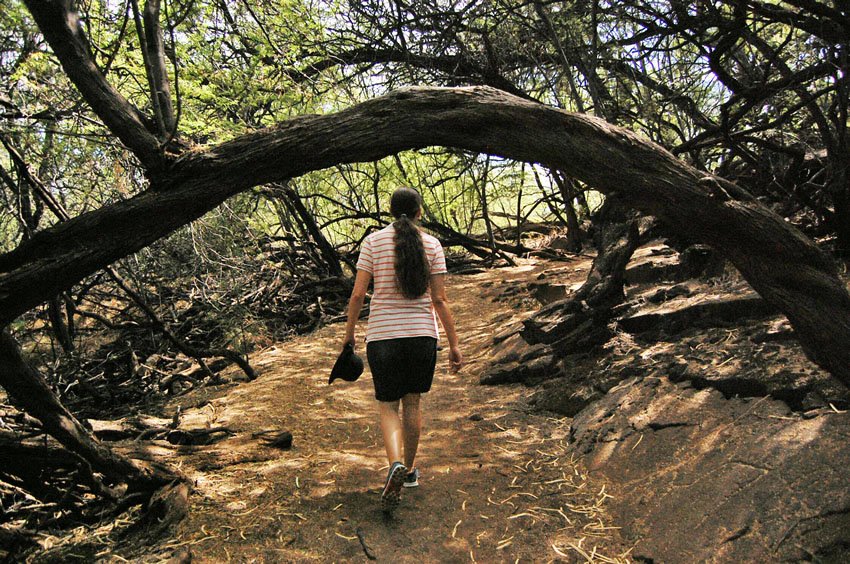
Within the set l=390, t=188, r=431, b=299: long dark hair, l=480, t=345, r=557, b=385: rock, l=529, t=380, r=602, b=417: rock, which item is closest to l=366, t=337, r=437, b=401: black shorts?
l=390, t=188, r=431, b=299: long dark hair

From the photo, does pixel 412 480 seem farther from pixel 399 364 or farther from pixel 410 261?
pixel 410 261

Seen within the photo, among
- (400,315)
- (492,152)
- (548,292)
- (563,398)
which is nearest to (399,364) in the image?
(400,315)

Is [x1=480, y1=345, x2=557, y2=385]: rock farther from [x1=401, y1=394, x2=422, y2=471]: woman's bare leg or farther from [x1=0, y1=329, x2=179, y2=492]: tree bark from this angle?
[x1=0, y1=329, x2=179, y2=492]: tree bark

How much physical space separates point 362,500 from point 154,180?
232cm

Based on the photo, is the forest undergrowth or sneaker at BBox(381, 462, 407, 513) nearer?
the forest undergrowth

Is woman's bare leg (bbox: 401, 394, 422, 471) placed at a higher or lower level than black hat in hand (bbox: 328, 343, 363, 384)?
lower

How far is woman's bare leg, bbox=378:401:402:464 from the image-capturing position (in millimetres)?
3750

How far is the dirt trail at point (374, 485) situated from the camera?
11.1 feet

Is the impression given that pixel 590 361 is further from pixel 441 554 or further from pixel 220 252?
pixel 220 252

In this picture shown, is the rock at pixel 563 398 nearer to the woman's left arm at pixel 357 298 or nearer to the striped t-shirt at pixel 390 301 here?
the striped t-shirt at pixel 390 301

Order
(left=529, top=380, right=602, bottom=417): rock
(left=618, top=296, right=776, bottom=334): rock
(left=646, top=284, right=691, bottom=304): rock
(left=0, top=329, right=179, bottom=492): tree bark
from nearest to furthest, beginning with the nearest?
(left=0, top=329, right=179, bottom=492): tree bark
(left=618, top=296, right=776, bottom=334): rock
(left=529, top=380, right=602, bottom=417): rock
(left=646, top=284, right=691, bottom=304): rock

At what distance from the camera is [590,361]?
19.0 feet

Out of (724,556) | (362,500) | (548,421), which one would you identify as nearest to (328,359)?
(548,421)

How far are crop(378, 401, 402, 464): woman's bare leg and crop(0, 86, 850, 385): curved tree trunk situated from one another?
158cm
